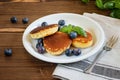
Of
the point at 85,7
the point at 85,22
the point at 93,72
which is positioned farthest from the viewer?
the point at 85,7

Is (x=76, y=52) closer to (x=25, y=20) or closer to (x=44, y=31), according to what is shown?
(x=44, y=31)

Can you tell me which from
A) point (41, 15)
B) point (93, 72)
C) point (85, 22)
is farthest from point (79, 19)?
point (93, 72)

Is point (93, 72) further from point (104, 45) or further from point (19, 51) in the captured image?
point (19, 51)

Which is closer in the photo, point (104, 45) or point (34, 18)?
point (104, 45)

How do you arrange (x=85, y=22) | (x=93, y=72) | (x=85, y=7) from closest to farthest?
(x=93, y=72), (x=85, y=22), (x=85, y=7)

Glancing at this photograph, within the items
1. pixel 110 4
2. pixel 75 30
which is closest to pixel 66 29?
pixel 75 30

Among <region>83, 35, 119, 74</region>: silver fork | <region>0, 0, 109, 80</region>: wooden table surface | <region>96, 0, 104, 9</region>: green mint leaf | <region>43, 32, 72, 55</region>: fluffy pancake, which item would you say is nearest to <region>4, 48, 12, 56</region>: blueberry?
<region>0, 0, 109, 80</region>: wooden table surface

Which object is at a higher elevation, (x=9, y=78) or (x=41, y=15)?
(x=41, y=15)
